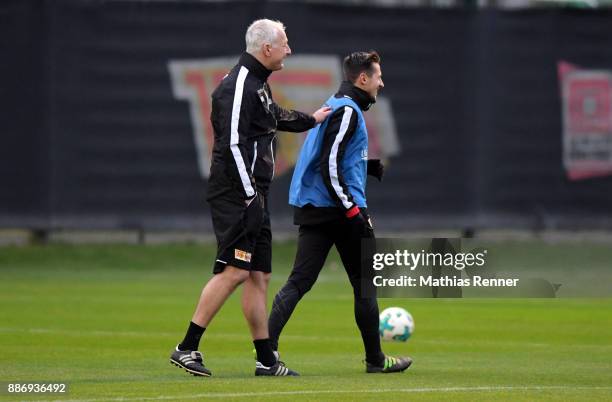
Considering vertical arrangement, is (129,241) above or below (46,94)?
below

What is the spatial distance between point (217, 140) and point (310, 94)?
12.0 metres

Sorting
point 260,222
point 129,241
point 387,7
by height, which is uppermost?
point 387,7

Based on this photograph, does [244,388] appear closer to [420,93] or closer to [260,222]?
[260,222]

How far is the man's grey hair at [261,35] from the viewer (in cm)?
1009

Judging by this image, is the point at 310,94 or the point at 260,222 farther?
the point at 310,94

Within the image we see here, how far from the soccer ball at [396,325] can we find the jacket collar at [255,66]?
3780 mm

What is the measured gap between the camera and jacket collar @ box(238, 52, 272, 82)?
395 inches

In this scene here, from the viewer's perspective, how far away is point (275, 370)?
10188 millimetres

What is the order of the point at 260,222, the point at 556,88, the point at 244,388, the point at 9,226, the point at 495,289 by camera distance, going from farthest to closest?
the point at 556,88, the point at 9,226, the point at 495,289, the point at 260,222, the point at 244,388

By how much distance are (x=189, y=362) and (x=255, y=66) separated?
201 centimetres

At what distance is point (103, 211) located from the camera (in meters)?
21.8

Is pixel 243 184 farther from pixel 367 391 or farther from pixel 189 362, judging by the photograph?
pixel 367 391

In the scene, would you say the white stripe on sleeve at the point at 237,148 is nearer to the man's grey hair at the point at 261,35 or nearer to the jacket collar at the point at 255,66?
the jacket collar at the point at 255,66

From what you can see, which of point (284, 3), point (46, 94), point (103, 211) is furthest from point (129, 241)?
point (284, 3)
